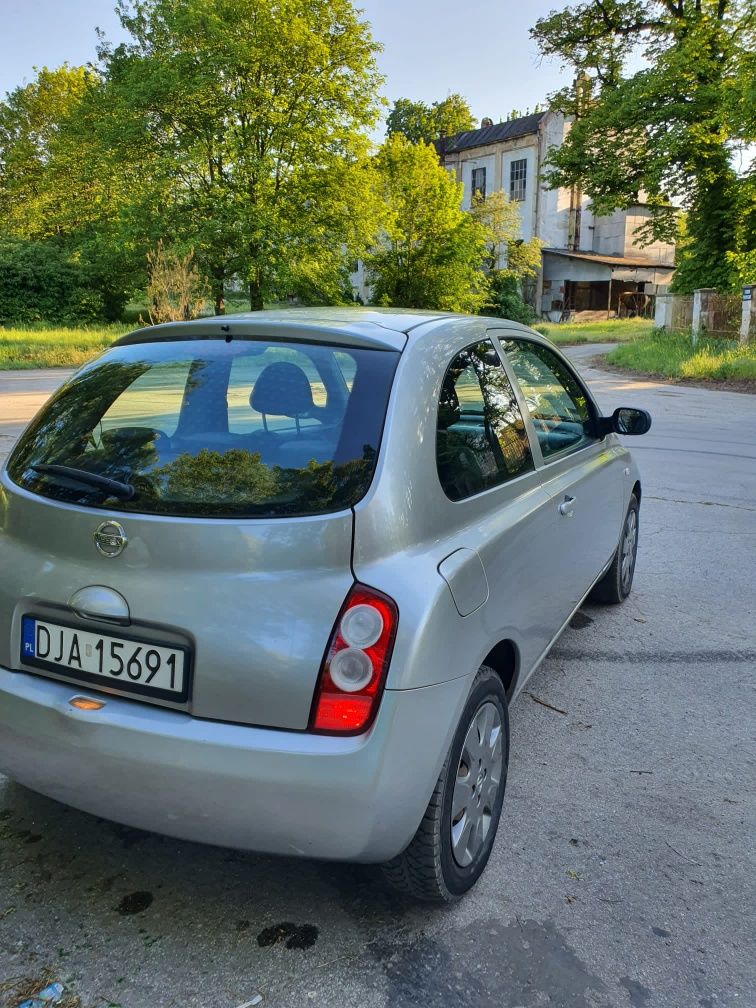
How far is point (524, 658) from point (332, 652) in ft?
3.54

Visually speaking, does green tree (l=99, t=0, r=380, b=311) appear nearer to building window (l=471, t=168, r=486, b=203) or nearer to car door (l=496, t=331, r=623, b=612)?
building window (l=471, t=168, r=486, b=203)

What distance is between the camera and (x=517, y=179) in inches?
1938

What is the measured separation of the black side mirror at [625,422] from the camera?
4129 mm

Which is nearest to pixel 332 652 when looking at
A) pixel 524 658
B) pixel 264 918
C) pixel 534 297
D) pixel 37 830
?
pixel 264 918

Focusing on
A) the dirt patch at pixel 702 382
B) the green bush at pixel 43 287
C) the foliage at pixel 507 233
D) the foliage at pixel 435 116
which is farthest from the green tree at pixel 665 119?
the foliage at pixel 435 116

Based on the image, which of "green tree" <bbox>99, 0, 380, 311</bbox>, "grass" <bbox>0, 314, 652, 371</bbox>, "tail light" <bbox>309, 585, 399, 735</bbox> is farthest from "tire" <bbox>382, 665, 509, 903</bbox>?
"green tree" <bbox>99, 0, 380, 311</bbox>

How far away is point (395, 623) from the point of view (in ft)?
6.30

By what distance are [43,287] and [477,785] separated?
152ft

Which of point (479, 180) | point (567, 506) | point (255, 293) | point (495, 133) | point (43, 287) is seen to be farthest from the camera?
point (479, 180)

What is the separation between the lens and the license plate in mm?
1976

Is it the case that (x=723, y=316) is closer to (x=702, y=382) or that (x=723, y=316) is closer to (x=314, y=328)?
(x=702, y=382)

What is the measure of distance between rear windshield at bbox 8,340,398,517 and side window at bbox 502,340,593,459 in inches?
42.1

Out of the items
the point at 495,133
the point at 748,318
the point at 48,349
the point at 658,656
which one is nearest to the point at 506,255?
the point at 495,133

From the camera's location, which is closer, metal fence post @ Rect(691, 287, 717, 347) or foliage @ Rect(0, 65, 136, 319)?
metal fence post @ Rect(691, 287, 717, 347)
